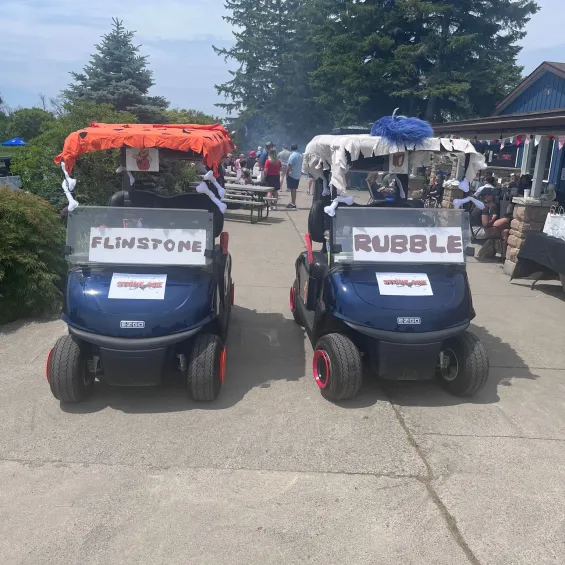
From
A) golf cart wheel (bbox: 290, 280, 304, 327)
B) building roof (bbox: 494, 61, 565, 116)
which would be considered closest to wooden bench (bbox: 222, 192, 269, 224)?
golf cart wheel (bbox: 290, 280, 304, 327)

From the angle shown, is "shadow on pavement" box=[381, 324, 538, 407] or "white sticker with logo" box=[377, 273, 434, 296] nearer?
"white sticker with logo" box=[377, 273, 434, 296]

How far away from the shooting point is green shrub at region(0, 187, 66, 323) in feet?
19.6

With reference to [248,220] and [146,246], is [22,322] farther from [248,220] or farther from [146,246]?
[248,220]

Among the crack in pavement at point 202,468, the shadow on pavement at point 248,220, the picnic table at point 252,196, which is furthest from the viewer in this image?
the shadow on pavement at point 248,220

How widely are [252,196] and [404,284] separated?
9493 millimetres

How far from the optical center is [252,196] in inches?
533

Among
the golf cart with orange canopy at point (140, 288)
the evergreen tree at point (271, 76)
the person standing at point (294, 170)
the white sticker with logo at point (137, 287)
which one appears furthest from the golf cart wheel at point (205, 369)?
the evergreen tree at point (271, 76)

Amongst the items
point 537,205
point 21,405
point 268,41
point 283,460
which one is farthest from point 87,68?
point 268,41

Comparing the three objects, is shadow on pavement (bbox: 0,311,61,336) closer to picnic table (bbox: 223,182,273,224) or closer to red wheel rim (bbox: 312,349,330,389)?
red wheel rim (bbox: 312,349,330,389)

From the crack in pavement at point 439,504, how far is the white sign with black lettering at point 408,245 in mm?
1316

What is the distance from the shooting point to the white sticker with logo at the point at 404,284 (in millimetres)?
4375

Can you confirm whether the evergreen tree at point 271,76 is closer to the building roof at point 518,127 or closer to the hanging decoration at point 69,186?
the building roof at point 518,127

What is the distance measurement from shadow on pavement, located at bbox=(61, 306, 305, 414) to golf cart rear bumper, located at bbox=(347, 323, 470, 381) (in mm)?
926

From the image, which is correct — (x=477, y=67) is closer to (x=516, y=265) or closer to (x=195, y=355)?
(x=516, y=265)
